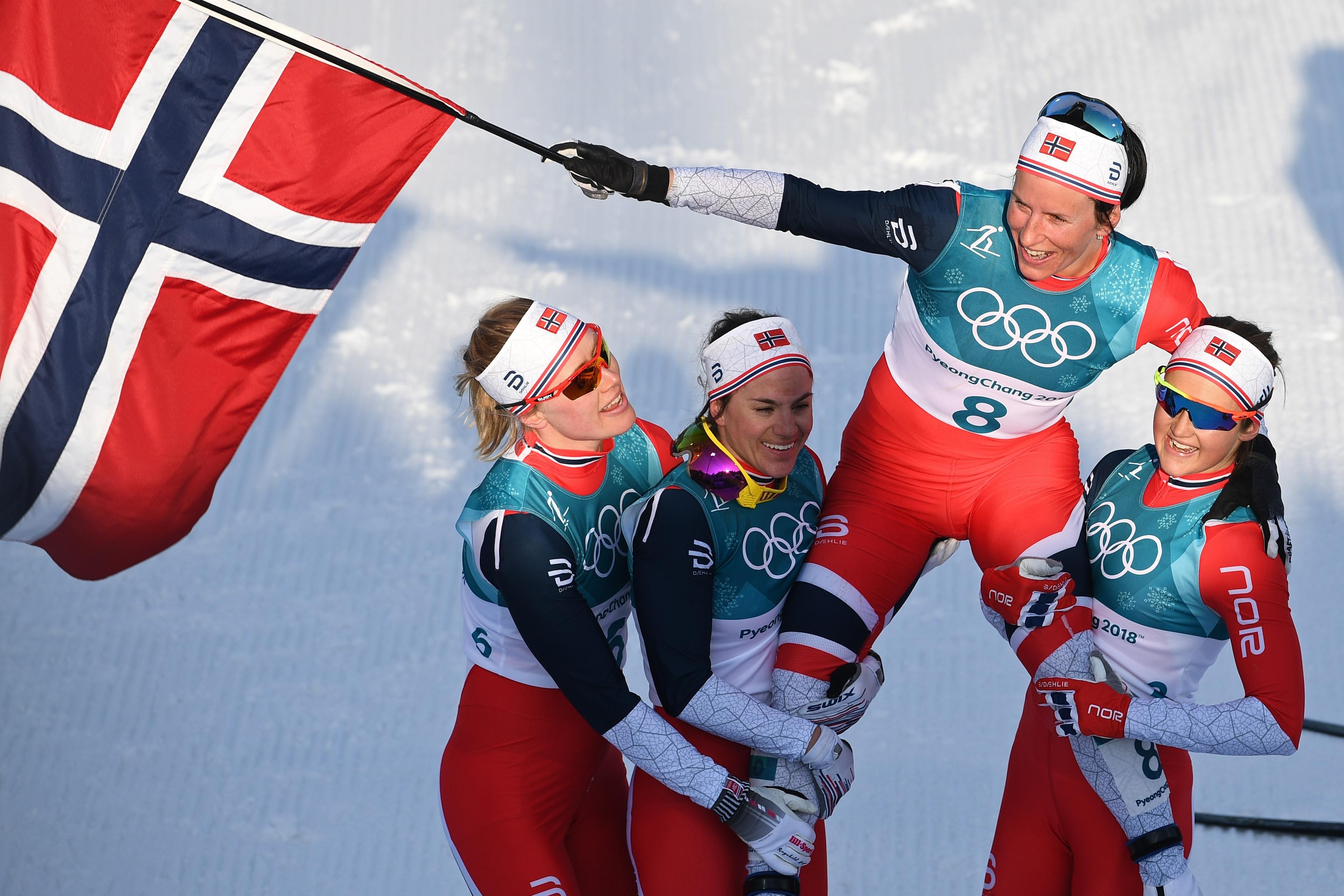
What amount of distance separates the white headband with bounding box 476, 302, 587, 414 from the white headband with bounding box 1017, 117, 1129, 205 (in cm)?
109

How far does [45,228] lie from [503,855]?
1.94 metres

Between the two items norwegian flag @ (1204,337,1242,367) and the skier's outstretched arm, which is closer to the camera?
norwegian flag @ (1204,337,1242,367)

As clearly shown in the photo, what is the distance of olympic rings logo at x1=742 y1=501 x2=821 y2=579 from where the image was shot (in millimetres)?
3172

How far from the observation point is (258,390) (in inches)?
144

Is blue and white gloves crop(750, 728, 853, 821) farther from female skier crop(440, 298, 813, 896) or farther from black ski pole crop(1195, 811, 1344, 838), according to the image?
black ski pole crop(1195, 811, 1344, 838)

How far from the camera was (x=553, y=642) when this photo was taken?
9.52 ft

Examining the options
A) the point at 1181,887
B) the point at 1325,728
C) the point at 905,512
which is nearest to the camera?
the point at 1181,887

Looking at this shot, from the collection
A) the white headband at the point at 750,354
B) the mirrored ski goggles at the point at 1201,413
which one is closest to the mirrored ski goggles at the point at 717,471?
the white headband at the point at 750,354

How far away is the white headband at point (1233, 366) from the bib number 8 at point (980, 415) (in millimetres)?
453

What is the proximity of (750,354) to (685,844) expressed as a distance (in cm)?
113

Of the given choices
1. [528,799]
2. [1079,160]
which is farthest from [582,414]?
[1079,160]

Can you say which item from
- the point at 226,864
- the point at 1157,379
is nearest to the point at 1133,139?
the point at 1157,379

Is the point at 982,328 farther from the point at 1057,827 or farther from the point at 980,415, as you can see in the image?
the point at 1057,827

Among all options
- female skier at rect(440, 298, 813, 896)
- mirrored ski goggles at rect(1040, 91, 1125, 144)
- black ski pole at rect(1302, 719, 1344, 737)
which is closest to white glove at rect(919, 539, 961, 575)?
female skier at rect(440, 298, 813, 896)
